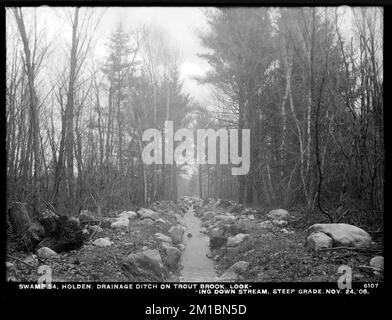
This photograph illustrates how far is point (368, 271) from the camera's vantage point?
7.69 ft

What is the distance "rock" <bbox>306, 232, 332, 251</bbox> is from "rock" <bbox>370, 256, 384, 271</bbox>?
388mm

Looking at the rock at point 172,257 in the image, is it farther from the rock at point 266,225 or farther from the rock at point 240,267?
the rock at point 266,225

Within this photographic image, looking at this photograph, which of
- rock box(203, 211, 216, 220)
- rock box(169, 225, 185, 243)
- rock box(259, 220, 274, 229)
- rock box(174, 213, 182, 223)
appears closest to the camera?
rock box(259, 220, 274, 229)

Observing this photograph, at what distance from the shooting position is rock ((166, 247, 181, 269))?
2.98m

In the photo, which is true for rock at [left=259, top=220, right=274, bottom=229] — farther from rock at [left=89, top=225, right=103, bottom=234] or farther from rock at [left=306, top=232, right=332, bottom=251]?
rock at [left=89, top=225, right=103, bottom=234]

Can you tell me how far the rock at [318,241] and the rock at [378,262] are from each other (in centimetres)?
39

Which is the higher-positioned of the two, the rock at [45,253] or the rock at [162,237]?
the rock at [45,253]

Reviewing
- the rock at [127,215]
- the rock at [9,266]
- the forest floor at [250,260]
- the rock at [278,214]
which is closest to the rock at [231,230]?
the forest floor at [250,260]

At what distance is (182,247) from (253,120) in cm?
185

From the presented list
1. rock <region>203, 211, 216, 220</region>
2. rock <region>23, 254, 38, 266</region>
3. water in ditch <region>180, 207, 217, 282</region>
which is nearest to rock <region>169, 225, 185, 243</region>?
water in ditch <region>180, 207, 217, 282</region>

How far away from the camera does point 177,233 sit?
4.34 meters

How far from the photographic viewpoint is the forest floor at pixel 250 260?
2.38 m
